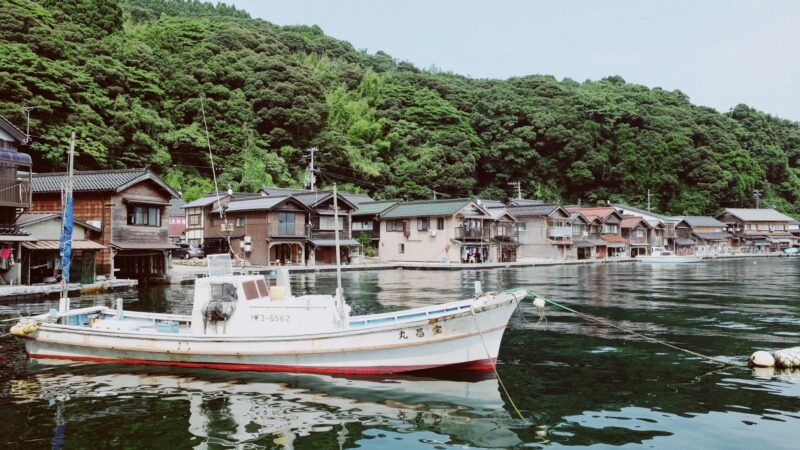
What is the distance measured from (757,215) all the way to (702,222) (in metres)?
13.4

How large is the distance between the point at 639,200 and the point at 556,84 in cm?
2961

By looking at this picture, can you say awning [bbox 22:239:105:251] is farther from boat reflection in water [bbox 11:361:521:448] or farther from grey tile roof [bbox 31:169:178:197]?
boat reflection in water [bbox 11:361:521:448]

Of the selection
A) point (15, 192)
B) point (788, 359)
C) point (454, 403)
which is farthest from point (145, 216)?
point (788, 359)

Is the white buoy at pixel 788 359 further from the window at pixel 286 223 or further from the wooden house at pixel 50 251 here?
the window at pixel 286 223

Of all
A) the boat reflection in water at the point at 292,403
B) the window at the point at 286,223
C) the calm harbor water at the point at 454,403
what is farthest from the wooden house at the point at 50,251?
the window at the point at 286,223

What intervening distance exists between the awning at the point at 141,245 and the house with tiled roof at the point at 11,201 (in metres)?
5.42

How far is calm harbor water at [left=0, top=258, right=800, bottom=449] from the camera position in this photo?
10.1 m

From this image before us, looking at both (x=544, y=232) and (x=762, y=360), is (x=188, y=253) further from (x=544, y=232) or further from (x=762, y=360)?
(x=762, y=360)

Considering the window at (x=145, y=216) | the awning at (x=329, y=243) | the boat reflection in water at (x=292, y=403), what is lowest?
the boat reflection in water at (x=292, y=403)

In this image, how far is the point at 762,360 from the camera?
14.7 metres

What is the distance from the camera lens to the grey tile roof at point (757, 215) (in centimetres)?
9788

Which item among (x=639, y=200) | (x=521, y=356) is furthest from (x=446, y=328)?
(x=639, y=200)

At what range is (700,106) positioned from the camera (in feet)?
409

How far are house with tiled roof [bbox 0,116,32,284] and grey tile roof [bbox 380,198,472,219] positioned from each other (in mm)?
39061
